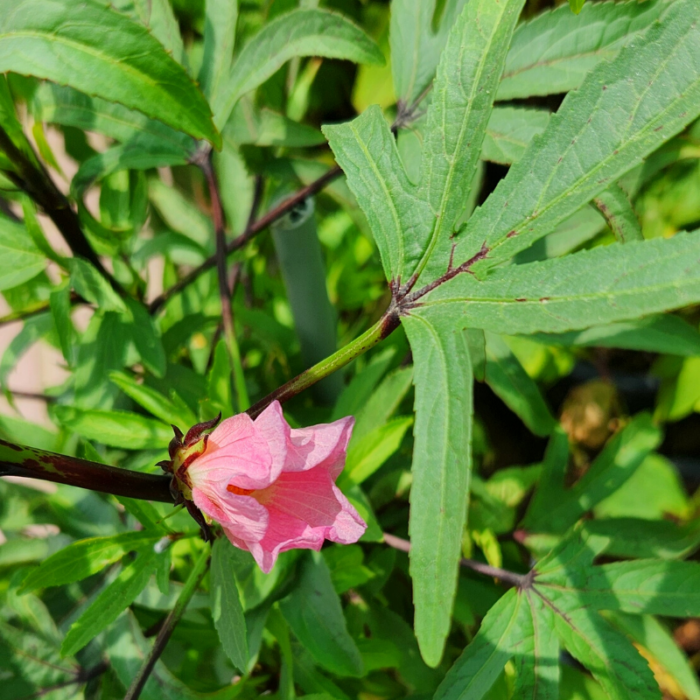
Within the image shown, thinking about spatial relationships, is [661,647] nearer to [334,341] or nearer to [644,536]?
[644,536]

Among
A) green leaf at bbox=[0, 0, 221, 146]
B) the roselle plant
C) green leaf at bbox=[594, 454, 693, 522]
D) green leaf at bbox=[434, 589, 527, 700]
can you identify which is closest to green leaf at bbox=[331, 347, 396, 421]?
the roselle plant

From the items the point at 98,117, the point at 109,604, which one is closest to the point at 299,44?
the point at 98,117

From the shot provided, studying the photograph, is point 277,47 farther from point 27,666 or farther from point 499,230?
point 27,666

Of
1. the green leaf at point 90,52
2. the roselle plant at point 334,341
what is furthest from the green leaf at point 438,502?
the green leaf at point 90,52

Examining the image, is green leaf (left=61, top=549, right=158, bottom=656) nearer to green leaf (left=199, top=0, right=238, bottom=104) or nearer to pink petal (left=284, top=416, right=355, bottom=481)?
pink petal (left=284, top=416, right=355, bottom=481)

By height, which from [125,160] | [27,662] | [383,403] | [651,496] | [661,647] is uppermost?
[125,160]
